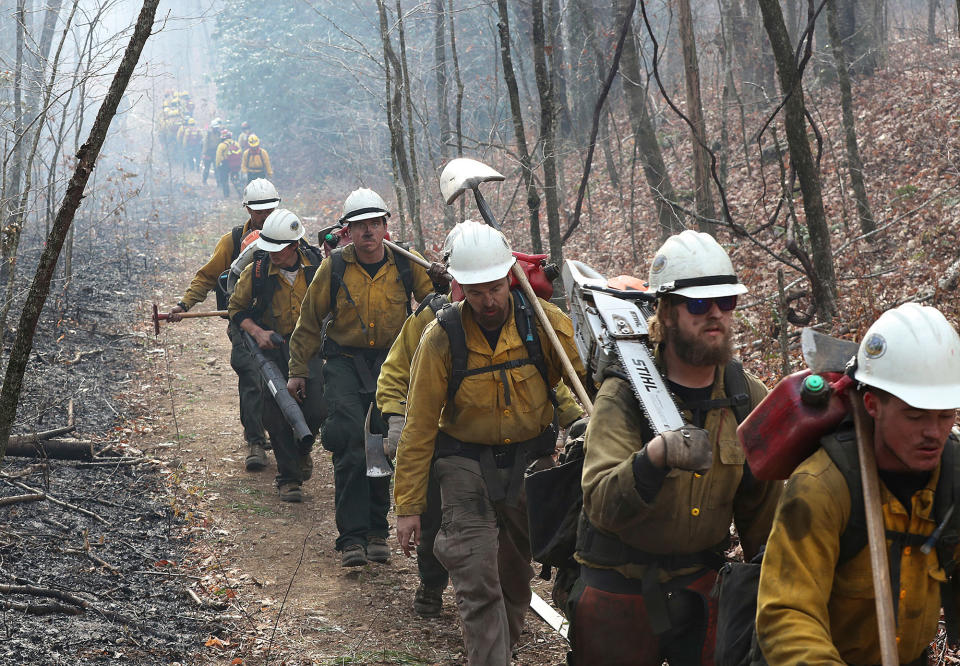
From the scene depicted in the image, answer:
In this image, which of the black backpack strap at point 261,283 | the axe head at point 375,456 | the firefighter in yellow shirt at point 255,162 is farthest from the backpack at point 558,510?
the firefighter in yellow shirt at point 255,162

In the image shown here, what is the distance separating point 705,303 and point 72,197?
241 cm

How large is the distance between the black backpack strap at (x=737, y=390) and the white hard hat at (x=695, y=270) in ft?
0.99

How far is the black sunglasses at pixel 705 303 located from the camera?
331 cm

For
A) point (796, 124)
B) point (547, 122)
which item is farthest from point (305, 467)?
point (796, 124)

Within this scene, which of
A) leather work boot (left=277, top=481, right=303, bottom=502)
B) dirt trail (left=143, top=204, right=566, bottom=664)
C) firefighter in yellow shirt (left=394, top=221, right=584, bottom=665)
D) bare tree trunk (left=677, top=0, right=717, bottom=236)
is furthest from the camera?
bare tree trunk (left=677, top=0, right=717, bottom=236)

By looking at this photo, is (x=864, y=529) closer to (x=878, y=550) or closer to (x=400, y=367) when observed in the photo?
(x=878, y=550)

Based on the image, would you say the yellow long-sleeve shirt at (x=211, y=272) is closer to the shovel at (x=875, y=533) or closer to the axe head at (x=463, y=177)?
the axe head at (x=463, y=177)

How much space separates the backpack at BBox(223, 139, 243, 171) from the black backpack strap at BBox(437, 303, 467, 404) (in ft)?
93.8

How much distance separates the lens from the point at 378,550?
22.9 feet

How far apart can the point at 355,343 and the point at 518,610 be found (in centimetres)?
281

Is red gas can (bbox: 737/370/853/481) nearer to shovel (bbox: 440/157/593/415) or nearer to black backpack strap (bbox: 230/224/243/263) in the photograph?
shovel (bbox: 440/157/593/415)

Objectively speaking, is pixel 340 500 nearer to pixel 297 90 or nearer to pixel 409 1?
pixel 409 1

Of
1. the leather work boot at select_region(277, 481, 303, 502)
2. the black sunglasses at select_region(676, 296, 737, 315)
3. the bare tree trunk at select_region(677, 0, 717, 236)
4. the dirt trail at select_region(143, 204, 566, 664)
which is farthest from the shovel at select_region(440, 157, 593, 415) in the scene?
the bare tree trunk at select_region(677, 0, 717, 236)

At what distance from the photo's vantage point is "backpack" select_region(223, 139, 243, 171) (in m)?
31.7
